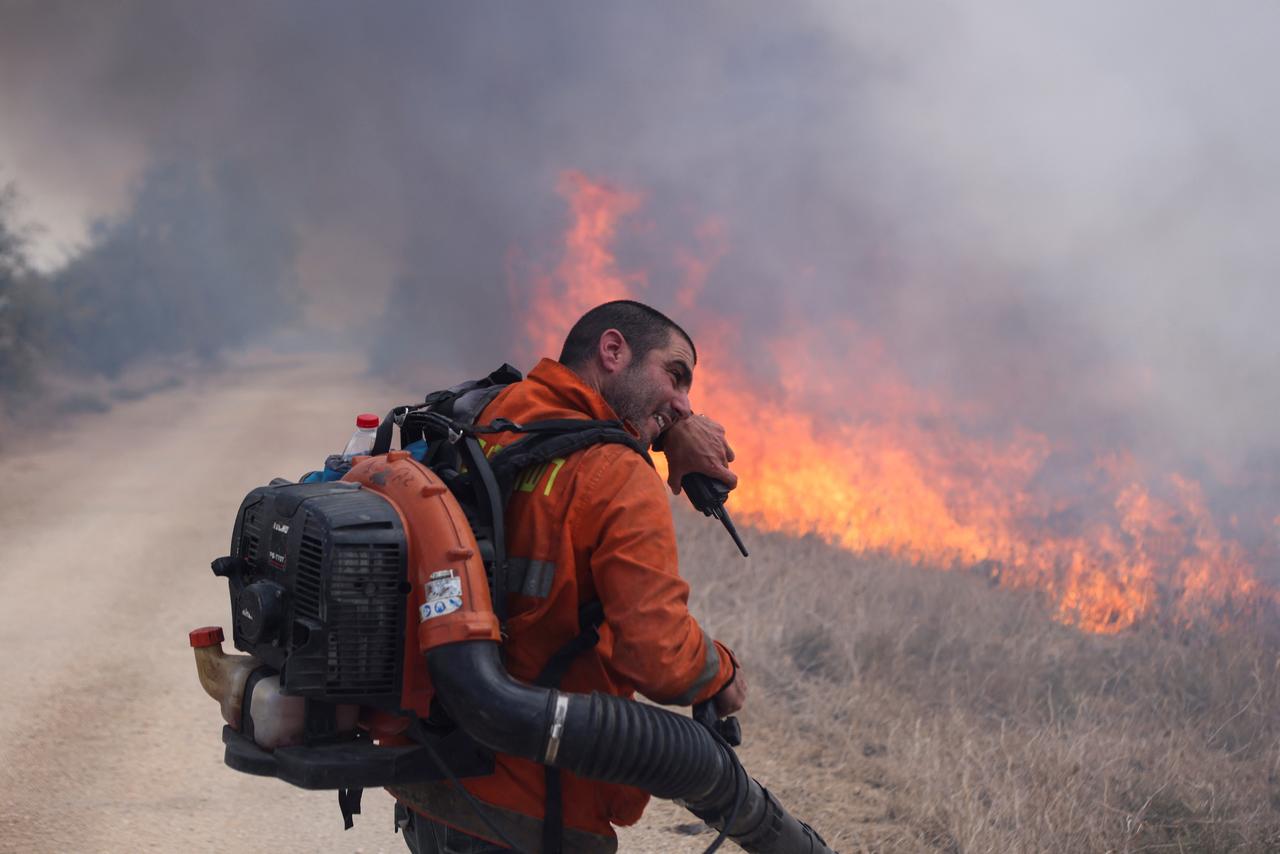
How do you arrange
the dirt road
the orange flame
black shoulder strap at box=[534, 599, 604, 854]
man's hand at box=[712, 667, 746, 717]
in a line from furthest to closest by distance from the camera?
1. the orange flame
2. the dirt road
3. man's hand at box=[712, 667, 746, 717]
4. black shoulder strap at box=[534, 599, 604, 854]

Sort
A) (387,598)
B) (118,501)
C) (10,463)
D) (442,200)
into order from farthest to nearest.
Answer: (442,200), (10,463), (118,501), (387,598)

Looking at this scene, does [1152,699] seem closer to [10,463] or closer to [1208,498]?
[1208,498]

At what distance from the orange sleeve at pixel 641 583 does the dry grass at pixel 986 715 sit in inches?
101

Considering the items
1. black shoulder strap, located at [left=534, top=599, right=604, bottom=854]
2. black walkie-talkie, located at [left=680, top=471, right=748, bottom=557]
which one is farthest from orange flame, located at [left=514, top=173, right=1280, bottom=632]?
black shoulder strap, located at [left=534, top=599, right=604, bottom=854]

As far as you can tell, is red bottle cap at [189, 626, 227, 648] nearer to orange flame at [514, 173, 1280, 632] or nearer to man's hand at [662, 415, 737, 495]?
man's hand at [662, 415, 737, 495]

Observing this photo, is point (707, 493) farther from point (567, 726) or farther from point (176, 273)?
point (176, 273)

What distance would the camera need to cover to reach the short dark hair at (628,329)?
274cm

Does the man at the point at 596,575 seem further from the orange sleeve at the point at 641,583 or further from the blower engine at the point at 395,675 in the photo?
the blower engine at the point at 395,675

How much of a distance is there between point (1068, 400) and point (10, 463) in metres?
12.8

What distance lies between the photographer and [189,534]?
10.1m

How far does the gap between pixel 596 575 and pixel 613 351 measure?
668 mm

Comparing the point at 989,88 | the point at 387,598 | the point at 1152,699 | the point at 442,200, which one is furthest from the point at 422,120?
the point at 387,598

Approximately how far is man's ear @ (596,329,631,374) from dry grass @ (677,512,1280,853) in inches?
107

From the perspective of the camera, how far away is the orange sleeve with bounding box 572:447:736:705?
224 cm
